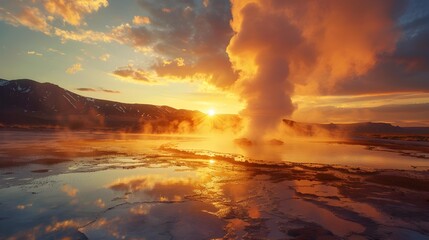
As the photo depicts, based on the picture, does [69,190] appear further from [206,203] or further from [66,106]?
[66,106]

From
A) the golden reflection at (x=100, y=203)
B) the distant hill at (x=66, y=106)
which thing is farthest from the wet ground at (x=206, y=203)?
the distant hill at (x=66, y=106)

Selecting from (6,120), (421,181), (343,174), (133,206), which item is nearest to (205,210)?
(133,206)

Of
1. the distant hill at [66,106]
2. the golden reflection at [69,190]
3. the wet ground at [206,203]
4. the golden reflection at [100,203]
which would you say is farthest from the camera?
the distant hill at [66,106]

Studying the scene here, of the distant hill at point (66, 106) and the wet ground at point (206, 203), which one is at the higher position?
the distant hill at point (66, 106)

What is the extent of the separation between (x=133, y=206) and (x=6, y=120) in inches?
3851

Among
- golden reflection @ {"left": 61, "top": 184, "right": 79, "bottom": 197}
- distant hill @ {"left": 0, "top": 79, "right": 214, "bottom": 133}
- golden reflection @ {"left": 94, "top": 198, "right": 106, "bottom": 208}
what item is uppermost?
distant hill @ {"left": 0, "top": 79, "right": 214, "bottom": 133}

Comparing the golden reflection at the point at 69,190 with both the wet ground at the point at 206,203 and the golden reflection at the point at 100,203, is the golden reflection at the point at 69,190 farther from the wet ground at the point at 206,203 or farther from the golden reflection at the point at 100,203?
the golden reflection at the point at 100,203

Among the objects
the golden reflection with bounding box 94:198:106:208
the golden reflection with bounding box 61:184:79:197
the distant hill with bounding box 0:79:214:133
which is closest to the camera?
the golden reflection with bounding box 94:198:106:208

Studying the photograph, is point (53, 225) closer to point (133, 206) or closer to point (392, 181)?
point (133, 206)

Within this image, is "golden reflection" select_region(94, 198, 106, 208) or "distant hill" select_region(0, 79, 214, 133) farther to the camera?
"distant hill" select_region(0, 79, 214, 133)

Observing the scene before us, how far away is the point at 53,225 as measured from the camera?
677cm

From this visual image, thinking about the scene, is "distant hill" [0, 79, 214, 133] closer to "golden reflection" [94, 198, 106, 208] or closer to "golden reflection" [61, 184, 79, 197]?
"golden reflection" [61, 184, 79, 197]

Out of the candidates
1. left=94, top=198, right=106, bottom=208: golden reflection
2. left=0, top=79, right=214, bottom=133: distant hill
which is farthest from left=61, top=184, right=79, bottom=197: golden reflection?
left=0, top=79, right=214, bottom=133: distant hill

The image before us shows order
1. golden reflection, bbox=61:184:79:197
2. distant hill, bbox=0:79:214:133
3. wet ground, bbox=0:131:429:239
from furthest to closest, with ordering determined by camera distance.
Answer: distant hill, bbox=0:79:214:133, golden reflection, bbox=61:184:79:197, wet ground, bbox=0:131:429:239
